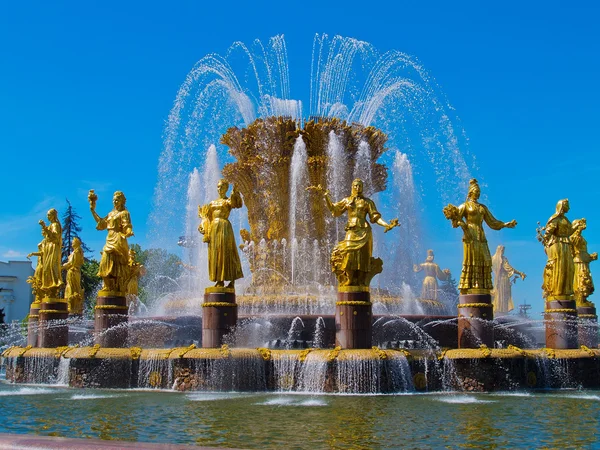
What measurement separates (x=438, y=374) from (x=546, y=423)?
443 cm

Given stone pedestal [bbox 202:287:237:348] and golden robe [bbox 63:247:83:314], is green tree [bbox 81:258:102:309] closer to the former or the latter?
golden robe [bbox 63:247:83:314]

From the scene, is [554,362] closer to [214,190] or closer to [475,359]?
[475,359]

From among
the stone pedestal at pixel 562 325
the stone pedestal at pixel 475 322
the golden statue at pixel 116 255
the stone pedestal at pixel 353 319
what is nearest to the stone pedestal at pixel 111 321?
the golden statue at pixel 116 255

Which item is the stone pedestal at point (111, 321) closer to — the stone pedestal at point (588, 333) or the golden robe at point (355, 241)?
the golden robe at point (355, 241)

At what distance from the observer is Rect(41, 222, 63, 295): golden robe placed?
20.5m

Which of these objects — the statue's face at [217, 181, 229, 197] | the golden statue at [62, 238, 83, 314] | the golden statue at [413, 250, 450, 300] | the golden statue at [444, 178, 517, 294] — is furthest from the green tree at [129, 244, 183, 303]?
the golden statue at [444, 178, 517, 294]

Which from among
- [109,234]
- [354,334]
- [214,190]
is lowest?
[354,334]

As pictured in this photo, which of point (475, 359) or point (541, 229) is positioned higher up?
point (541, 229)

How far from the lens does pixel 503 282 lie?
110 ft

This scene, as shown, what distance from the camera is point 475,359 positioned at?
580 inches

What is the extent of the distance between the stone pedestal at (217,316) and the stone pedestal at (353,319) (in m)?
2.37

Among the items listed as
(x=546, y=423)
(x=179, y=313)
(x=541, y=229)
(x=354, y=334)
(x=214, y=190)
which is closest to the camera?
(x=546, y=423)

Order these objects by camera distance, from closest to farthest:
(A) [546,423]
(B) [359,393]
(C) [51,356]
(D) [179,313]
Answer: (A) [546,423] → (B) [359,393] → (C) [51,356] → (D) [179,313]

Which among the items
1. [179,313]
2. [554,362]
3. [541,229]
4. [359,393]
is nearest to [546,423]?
[359,393]
